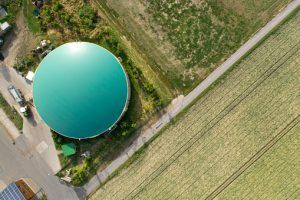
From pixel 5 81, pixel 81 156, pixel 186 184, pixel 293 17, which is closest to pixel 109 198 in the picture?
pixel 81 156

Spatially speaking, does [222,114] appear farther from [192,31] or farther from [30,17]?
[30,17]

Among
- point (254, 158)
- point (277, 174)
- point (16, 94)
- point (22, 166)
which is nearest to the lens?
point (277, 174)

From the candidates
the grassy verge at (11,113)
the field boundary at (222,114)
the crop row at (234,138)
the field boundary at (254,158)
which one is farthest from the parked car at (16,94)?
the field boundary at (254,158)

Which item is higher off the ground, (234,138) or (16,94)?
(16,94)

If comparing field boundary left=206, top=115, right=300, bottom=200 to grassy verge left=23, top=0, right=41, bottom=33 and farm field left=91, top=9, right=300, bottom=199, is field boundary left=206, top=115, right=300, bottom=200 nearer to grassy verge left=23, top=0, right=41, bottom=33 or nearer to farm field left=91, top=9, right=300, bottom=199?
farm field left=91, top=9, right=300, bottom=199

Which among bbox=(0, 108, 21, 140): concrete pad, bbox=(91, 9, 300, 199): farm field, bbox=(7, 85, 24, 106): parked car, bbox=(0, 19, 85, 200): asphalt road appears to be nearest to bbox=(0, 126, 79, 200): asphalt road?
bbox=(0, 19, 85, 200): asphalt road

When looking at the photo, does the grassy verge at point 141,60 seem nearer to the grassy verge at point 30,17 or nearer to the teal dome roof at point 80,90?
the teal dome roof at point 80,90

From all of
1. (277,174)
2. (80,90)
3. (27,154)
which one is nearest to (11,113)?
(27,154)
